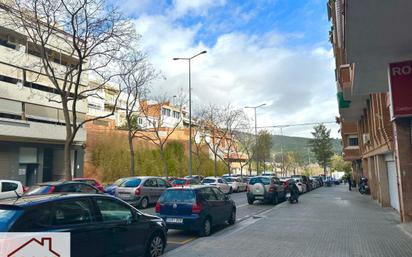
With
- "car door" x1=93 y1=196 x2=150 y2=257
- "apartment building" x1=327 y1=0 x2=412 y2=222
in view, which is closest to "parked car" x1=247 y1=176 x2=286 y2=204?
"apartment building" x1=327 y1=0 x2=412 y2=222

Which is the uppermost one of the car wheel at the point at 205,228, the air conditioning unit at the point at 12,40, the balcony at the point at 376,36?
the air conditioning unit at the point at 12,40

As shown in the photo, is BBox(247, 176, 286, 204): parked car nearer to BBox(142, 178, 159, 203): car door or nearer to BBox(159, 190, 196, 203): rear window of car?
BBox(142, 178, 159, 203): car door

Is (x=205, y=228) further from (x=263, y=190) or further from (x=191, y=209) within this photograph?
(x=263, y=190)

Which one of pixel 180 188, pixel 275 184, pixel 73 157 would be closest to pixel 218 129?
pixel 73 157

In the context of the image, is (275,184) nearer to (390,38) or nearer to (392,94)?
(392,94)

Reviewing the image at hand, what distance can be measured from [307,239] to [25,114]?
1138 inches

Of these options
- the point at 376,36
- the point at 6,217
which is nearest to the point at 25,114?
the point at 6,217

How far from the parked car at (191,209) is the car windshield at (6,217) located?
606 cm

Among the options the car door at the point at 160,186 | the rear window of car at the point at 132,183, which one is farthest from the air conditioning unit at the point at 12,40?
the car door at the point at 160,186

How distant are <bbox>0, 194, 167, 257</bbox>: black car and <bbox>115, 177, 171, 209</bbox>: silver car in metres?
11.1

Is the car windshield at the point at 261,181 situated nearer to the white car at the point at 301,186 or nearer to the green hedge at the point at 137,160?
the white car at the point at 301,186

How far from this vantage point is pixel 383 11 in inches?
313

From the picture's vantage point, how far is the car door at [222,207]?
1219 centimetres

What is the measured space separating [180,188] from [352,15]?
6950 millimetres
